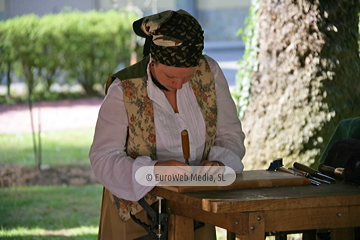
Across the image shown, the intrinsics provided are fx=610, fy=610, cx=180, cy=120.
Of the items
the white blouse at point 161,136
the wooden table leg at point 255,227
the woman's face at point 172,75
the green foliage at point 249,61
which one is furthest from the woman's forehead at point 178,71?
the green foliage at point 249,61

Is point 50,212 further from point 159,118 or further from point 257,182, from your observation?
point 257,182

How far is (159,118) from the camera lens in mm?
2750

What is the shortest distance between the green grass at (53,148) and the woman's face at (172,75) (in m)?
6.46

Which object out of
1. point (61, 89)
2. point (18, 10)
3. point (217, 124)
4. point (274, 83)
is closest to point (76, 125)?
point (61, 89)

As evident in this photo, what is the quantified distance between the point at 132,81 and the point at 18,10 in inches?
486

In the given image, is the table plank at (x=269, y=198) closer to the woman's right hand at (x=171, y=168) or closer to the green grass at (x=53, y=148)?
the woman's right hand at (x=171, y=168)

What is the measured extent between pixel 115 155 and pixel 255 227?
0.74 m

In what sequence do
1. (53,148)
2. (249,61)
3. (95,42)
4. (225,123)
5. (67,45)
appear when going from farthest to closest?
1. (95,42)
2. (67,45)
3. (53,148)
4. (249,61)
5. (225,123)

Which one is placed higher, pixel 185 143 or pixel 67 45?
pixel 185 143

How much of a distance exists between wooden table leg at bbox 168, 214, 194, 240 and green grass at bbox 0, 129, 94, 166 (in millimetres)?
6522

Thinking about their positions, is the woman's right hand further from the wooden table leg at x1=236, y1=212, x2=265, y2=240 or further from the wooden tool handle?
the wooden table leg at x1=236, y1=212, x2=265, y2=240

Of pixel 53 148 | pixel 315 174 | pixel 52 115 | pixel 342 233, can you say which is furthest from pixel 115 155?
pixel 52 115

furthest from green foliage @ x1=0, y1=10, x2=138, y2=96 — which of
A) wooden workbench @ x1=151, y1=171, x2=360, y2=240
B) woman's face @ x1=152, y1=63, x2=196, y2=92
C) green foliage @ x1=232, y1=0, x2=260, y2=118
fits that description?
wooden workbench @ x1=151, y1=171, x2=360, y2=240

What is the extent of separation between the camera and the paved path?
442 inches
